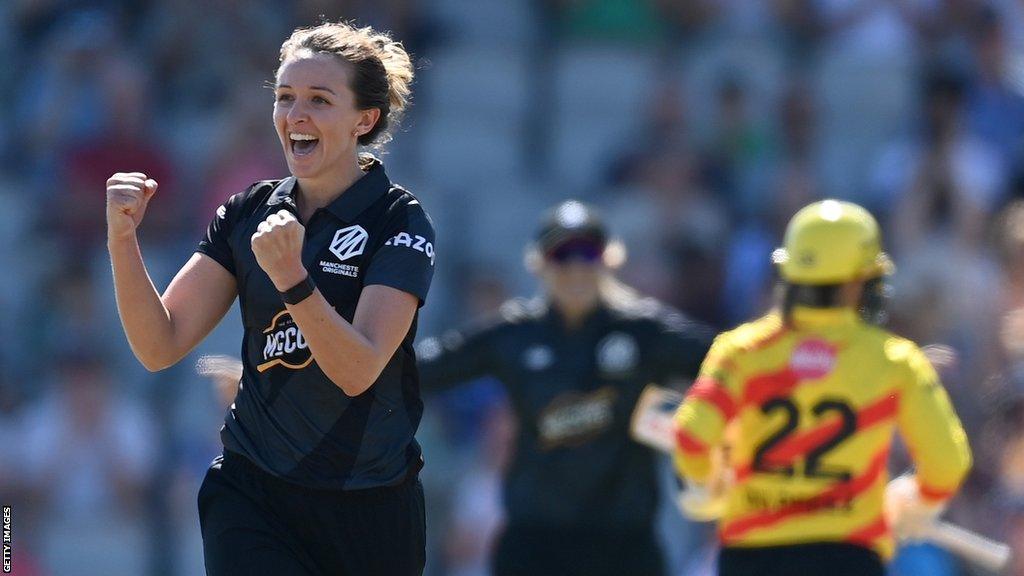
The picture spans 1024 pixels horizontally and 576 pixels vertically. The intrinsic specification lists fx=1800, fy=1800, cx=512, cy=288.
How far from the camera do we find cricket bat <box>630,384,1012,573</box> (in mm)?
6137

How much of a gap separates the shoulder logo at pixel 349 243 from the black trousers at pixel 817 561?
183 cm

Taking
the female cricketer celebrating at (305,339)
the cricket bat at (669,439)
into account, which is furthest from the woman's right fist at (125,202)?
the cricket bat at (669,439)

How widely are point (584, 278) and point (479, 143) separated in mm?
4245

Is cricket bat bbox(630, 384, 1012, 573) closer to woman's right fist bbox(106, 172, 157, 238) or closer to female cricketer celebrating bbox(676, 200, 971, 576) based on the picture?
female cricketer celebrating bbox(676, 200, 971, 576)

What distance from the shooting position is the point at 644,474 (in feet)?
23.0

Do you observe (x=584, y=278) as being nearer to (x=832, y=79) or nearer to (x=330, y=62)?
(x=330, y=62)

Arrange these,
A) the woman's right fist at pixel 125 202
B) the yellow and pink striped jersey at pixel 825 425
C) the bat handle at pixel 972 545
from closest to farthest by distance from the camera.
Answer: the woman's right fist at pixel 125 202
the yellow and pink striped jersey at pixel 825 425
the bat handle at pixel 972 545

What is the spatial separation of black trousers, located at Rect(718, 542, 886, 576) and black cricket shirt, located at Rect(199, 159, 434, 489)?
58.8 inches

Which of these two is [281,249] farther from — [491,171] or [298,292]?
[491,171]

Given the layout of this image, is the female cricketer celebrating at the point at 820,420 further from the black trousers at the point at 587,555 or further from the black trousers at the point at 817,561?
the black trousers at the point at 587,555

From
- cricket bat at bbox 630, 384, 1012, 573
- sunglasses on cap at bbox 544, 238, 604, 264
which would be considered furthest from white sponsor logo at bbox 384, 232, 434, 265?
sunglasses on cap at bbox 544, 238, 604, 264

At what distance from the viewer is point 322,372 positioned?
4.07 meters

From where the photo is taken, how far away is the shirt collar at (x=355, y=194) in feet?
13.8

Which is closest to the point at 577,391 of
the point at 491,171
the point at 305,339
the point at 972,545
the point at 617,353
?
the point at 617,353
